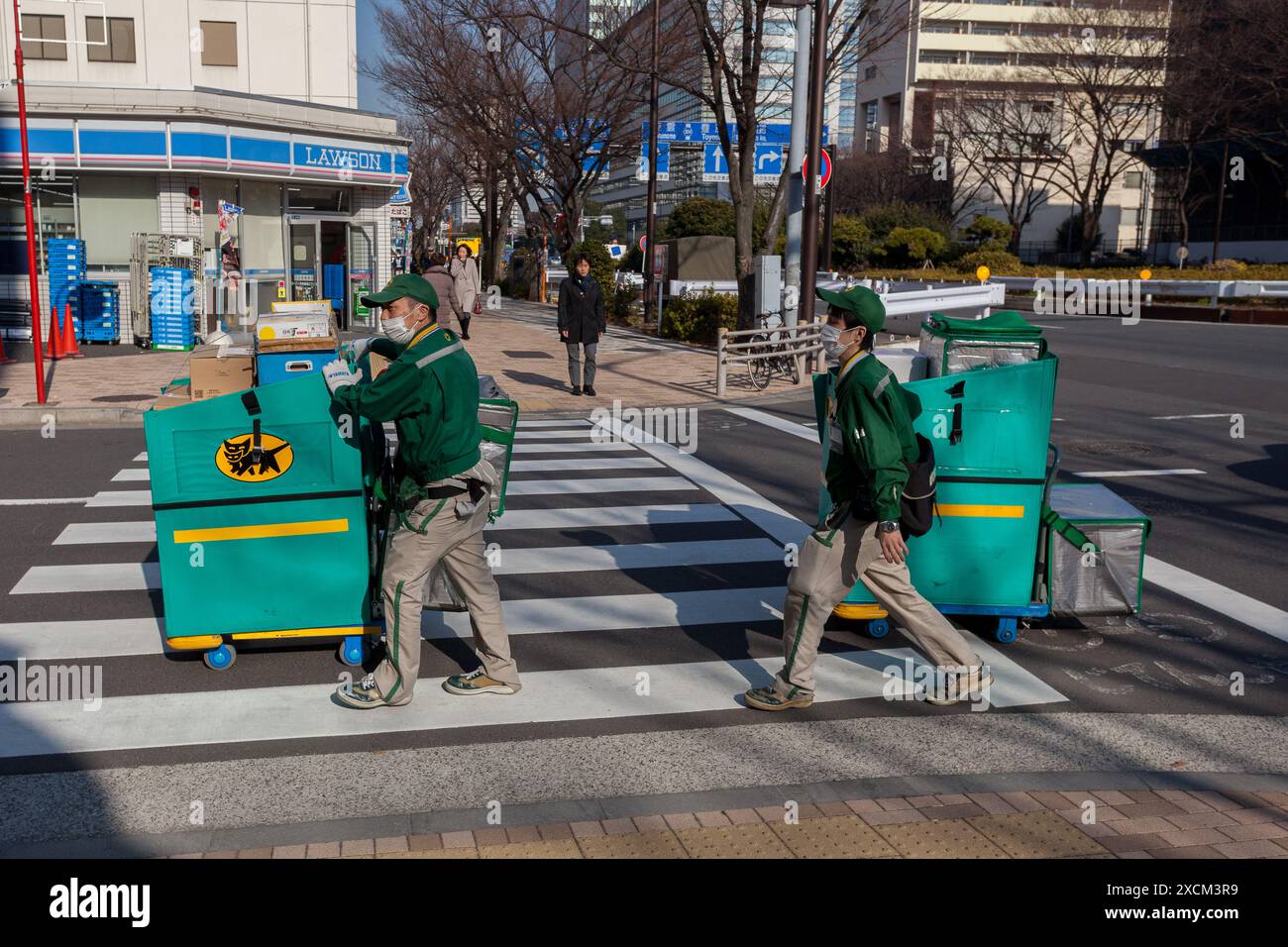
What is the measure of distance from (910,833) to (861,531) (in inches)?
57.1

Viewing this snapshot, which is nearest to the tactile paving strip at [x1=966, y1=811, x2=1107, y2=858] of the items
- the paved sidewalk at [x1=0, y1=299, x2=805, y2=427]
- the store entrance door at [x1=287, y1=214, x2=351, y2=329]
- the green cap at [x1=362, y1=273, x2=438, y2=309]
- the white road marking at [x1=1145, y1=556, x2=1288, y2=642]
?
the white road marking at [x1=1145, y1=556, x2=1288, y2=642]

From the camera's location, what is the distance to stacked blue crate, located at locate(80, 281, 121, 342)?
71.8ft

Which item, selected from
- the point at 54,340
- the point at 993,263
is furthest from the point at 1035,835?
the point at 993,263

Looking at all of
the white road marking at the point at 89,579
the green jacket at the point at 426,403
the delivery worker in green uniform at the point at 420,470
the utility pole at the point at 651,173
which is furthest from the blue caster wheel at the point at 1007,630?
the utility pole at the point at 651,173

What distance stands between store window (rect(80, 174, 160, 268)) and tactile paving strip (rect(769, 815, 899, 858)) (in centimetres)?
2156

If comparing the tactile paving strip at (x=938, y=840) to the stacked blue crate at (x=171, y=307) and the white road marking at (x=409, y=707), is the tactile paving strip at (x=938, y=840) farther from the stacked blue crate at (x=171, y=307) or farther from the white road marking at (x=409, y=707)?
the stacked blue crate at (x=171, y=307)

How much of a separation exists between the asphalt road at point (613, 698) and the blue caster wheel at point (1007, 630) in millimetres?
90

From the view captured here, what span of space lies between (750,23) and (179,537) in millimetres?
18193

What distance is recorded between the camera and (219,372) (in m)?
8.36

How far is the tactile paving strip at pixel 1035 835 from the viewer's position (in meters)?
4.21

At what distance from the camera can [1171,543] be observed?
8.67 metres

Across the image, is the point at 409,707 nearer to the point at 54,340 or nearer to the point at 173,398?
the point at 173,398

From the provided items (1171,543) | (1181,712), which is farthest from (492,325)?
(1181,712)

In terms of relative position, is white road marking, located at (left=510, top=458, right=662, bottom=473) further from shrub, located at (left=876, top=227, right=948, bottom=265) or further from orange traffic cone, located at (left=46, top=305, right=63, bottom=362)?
shrub, located at (left=876, top=227, right=948, bottom=265)
